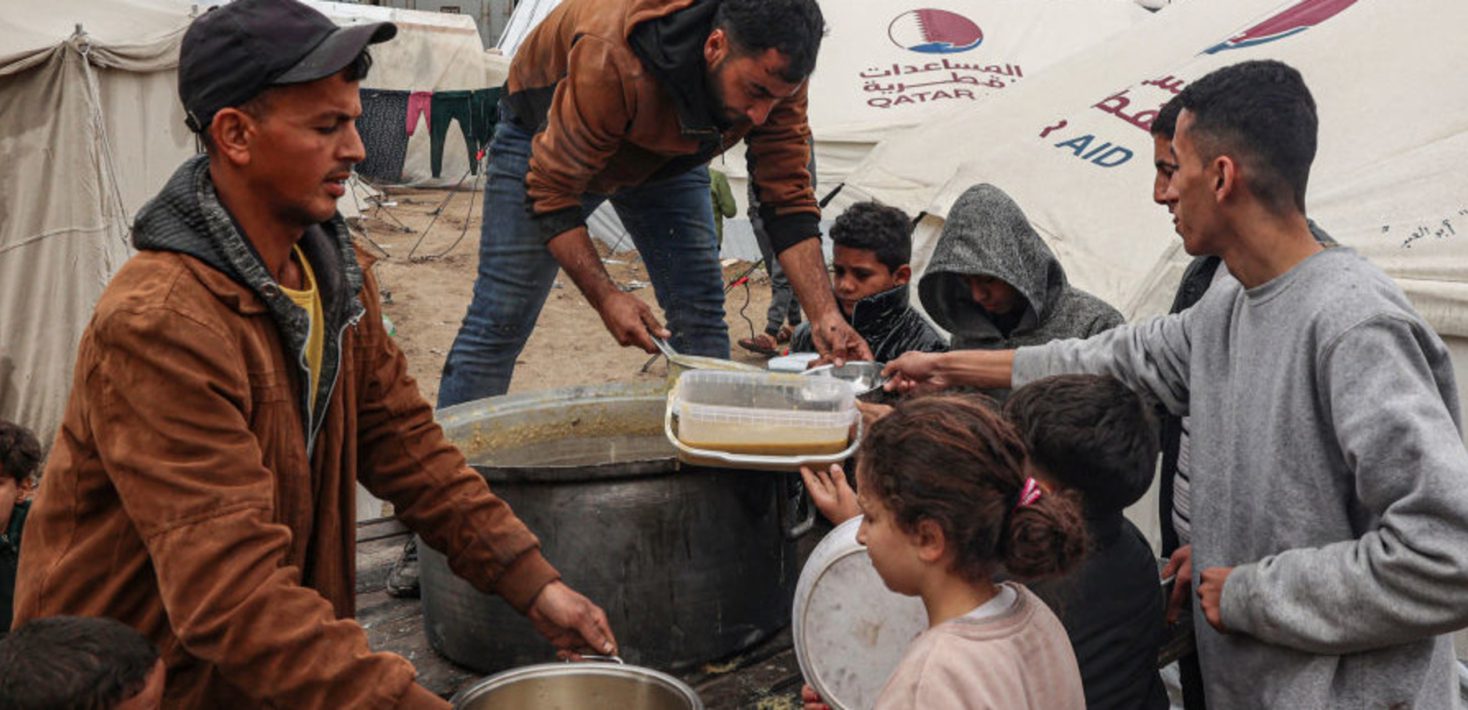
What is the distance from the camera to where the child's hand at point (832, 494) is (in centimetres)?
262

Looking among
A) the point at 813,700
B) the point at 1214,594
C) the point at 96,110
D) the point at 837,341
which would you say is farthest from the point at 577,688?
the point at 96,110

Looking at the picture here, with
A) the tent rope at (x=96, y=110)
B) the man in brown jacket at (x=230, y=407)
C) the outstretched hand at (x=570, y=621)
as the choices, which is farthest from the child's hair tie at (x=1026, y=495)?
the tent rope at (x=96, y=110)

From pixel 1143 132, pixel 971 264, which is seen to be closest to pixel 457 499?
pixel 971 264

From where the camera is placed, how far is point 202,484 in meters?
1.71

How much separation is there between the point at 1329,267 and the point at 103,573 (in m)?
1.86

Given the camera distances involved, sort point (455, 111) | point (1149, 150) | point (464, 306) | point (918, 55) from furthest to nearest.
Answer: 1. point (455, 111)
2. point (464, 306)
3. point (918, 55)
4. point (1149, 150)

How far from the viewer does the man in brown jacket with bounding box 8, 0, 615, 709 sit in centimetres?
170

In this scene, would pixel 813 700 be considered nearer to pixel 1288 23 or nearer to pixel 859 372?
pixel 859 372

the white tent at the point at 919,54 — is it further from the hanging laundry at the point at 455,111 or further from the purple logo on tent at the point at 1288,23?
the purple logo on tent at the point at 1288,23

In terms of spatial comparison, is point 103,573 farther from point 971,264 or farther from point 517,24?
point 517,24

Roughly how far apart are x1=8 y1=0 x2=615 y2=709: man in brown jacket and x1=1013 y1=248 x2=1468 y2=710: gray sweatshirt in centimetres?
131

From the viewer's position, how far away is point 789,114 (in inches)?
151

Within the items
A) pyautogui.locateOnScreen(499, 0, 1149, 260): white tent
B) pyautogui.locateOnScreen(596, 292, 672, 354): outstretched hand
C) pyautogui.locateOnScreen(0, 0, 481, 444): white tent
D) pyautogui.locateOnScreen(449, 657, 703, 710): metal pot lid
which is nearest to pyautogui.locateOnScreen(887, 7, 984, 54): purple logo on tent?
pyautogui.locateOnScreen(499, 0, 1149, 260): white tent

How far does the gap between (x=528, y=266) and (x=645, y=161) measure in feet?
1.52
